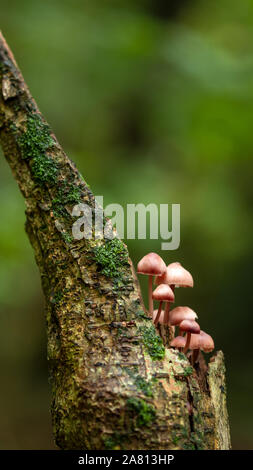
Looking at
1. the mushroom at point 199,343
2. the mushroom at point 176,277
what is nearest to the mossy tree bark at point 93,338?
the mushroom at point 199,343

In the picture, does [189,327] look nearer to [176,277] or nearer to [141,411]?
[176,277]

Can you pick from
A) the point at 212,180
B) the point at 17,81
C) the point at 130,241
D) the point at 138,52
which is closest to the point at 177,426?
the point at 17,81

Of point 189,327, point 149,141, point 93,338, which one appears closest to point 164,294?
point 189,327

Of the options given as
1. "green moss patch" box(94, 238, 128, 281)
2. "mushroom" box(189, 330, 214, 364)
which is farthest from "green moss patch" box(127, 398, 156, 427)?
"mushroom" box(189, 330, 214, 364)

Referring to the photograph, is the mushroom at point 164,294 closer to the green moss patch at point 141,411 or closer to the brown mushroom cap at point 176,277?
the brown mushroom cap at point 176,277

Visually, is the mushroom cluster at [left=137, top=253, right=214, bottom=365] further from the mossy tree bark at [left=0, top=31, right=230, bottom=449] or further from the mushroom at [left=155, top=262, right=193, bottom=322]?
the mossy tree bark at [left=0, top=31, right=230, bottom=449]

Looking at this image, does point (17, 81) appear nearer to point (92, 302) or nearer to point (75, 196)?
point (75, 196)
